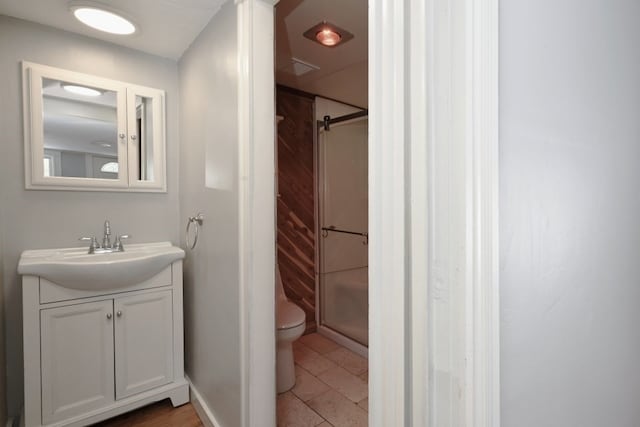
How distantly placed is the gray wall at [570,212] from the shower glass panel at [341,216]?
6.12ft

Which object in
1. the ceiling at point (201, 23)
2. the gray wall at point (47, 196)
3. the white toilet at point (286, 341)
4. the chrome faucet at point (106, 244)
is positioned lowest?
the white toilet at point (286, 341)

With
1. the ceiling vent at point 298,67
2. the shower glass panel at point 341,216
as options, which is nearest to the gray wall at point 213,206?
the ceiling vent at point 298,67

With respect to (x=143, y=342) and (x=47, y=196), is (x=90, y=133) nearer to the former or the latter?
(x=47, y=196)

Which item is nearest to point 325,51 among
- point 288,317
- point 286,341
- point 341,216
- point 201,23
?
point 201,23

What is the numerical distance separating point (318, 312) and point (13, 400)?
1.99 metres

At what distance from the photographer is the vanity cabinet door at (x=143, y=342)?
163 centimetres

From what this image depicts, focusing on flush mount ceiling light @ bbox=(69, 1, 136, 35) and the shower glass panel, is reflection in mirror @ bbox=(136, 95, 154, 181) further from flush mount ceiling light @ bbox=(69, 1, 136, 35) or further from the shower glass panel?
the shower glass panel

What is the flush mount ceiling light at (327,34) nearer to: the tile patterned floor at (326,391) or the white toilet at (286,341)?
the white toilet at (286,341)

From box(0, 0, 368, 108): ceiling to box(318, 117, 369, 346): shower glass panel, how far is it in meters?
0.64

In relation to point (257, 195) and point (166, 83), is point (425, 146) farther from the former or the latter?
point (166, 83)

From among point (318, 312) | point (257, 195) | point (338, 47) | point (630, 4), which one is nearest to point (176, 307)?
point (257, 195)

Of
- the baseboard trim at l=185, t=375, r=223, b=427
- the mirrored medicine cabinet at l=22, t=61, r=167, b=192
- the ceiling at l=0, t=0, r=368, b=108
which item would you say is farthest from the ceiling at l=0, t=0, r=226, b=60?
the baseboard trim at l=185, t=375, r=223, b=427

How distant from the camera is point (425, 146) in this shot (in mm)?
463

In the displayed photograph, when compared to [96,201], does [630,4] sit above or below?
above
